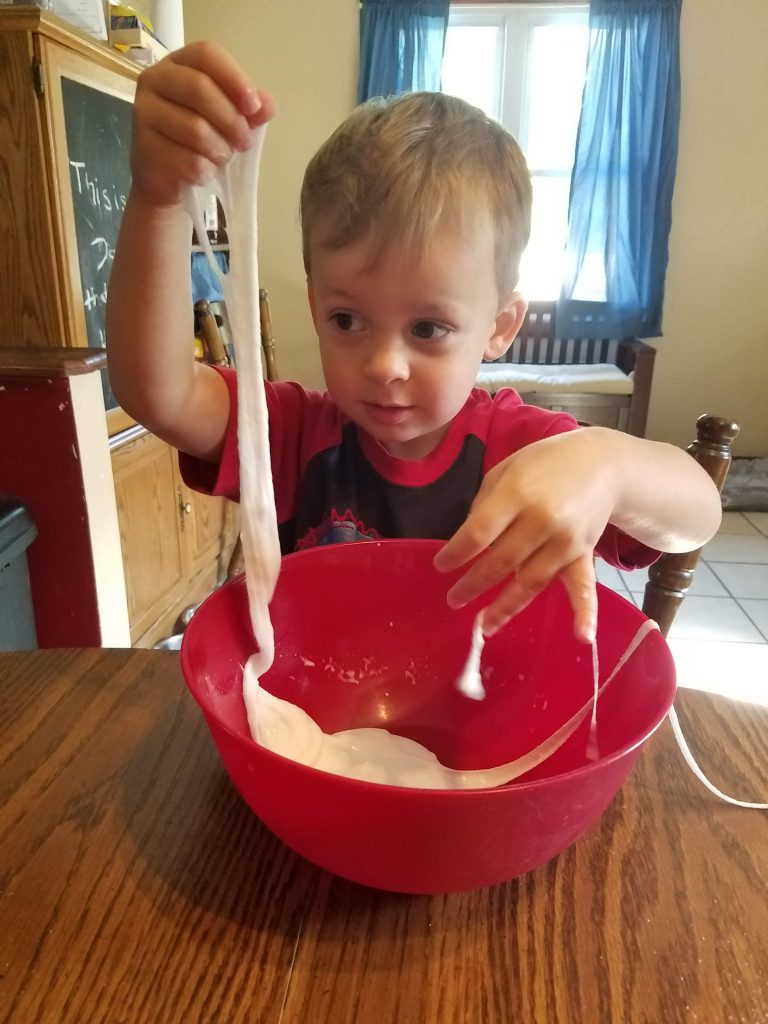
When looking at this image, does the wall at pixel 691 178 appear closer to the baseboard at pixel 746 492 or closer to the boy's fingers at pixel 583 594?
the baseboard at pixel 746 492

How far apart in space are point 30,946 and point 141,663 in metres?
0.27

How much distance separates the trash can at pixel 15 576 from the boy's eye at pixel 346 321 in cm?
63

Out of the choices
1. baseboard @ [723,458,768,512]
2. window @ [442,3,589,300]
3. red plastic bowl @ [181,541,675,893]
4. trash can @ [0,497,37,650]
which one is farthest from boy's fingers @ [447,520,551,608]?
window @ [442,3,589,300]

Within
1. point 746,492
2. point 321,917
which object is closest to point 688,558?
point 321,917

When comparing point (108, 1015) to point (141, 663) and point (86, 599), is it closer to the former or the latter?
point (141, 663)

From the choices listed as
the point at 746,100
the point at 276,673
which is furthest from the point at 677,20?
the point at 276,673

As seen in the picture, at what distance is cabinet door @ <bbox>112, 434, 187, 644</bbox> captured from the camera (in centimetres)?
174

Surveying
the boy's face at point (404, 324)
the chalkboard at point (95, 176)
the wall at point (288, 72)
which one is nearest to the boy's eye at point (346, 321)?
the boy's face at point (404, 324)

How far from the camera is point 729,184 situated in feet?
10.7

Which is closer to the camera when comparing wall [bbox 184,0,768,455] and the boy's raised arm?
the boy's raised arm

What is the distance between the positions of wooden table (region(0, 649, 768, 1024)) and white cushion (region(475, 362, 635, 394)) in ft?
8.56

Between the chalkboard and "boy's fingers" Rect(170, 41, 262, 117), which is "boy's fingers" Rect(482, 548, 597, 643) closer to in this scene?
"boy's fingers" Rect(170, 41, 262, 117)

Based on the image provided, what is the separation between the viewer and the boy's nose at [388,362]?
2.01ft

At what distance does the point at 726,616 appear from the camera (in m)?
2.25
